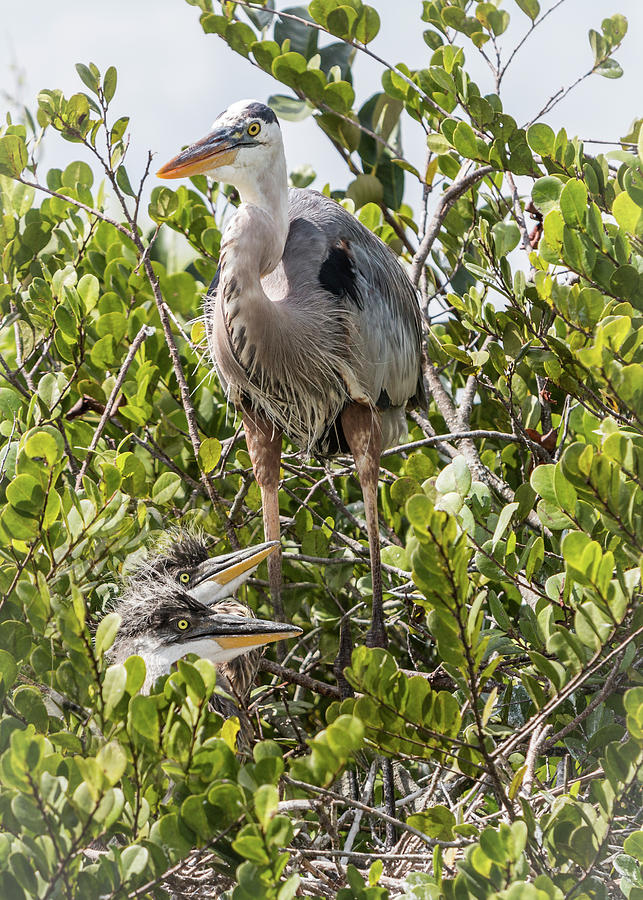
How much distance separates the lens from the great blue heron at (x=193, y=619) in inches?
94.1

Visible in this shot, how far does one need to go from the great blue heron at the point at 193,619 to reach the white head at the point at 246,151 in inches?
39.8

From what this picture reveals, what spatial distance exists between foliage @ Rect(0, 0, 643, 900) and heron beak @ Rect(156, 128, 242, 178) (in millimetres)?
149

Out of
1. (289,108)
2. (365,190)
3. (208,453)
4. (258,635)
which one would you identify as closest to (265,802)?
(258,635)

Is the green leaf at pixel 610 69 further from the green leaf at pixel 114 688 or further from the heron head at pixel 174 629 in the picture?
the green leaf at pixel 114 688

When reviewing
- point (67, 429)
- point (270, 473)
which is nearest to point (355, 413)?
point (270, 473)

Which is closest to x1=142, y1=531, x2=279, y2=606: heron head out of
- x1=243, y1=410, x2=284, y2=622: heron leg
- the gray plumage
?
x1=243, y1=410, x2=284, y2=622: heron leg

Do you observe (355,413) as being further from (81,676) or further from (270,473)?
(81,676)

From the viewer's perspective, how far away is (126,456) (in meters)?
2.19

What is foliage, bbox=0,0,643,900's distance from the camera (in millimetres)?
1250

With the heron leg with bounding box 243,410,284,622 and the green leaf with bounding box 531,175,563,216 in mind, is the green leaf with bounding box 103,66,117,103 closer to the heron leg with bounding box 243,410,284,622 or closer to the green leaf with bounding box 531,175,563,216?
the heron leg with bounding box 243,410,284,622

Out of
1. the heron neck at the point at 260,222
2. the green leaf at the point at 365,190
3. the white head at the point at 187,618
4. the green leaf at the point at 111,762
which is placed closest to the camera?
the green leaf at the point at 111,762

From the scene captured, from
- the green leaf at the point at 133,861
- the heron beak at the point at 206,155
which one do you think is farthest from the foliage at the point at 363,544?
the heron beak at the point at 206,155

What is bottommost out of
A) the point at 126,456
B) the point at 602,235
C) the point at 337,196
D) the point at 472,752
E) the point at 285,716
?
the point at 285,716

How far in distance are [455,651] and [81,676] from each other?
0.51 meters
